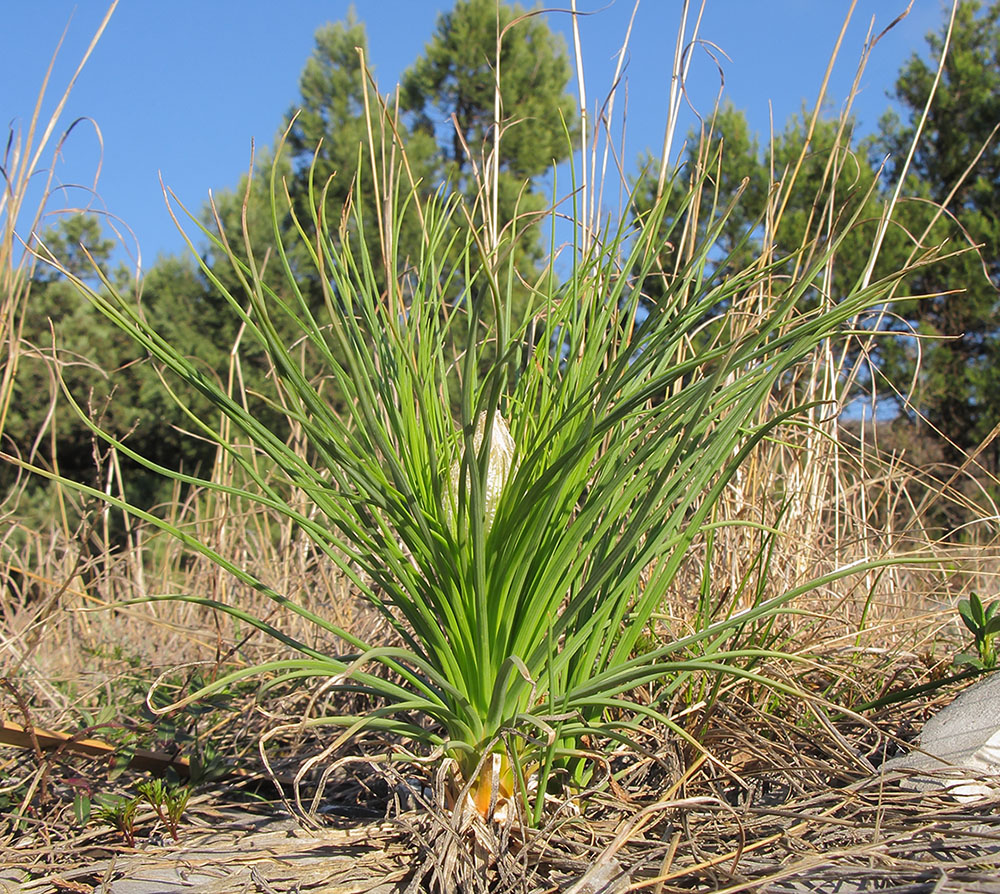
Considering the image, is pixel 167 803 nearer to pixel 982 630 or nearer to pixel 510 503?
pixel 510 503

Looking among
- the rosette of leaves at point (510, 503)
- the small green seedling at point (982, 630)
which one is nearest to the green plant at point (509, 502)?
the rosette of leaves at point (510, 503)

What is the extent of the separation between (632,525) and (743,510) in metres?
0.70

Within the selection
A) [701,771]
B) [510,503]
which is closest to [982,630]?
[701,771]

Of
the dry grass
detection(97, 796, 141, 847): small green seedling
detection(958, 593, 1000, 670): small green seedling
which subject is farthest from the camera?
detection(958, 593, 1000, 670): small green seedling

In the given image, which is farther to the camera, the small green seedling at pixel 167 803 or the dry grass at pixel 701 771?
the small green seedling at pixel 167 803

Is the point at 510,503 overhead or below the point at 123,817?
overhead

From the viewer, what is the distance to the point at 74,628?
2520 mm

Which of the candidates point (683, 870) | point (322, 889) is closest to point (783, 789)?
point (683, 870)

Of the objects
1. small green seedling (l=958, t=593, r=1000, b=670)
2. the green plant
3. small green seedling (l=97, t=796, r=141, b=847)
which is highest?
the green plant

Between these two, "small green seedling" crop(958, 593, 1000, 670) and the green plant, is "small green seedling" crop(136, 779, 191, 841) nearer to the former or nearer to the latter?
the green plant

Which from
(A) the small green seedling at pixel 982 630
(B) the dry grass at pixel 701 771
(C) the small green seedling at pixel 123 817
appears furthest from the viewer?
(A) the small green seedling at pixel 982 630

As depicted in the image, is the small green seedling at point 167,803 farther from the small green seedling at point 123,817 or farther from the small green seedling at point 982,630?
the small green seedling at point 982,630

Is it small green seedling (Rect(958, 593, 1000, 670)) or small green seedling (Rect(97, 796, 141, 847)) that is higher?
small green seedling (Rect(958, 593, 1000, 670))

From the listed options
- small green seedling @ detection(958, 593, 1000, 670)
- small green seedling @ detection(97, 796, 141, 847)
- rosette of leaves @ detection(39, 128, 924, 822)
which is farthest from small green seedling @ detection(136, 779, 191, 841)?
small green seedling @ detection(958, 593, 1000, 670)
